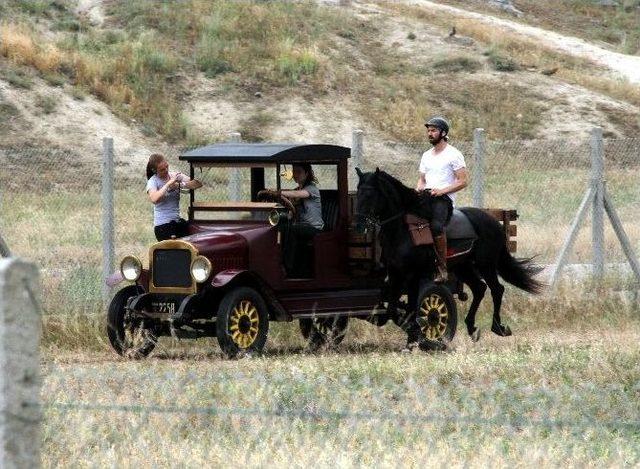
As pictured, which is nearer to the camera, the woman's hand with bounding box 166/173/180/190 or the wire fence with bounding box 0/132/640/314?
the woman's hand with bounding box 166/173/180/190

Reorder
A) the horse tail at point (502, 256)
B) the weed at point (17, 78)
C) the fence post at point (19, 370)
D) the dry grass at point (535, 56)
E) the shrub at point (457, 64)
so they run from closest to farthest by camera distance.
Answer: the fence post at point (19, 370) < the horse tail at point (502, 256) < the weed at point (17, 78) < the dry grass at point (535, 56) < the shrub at point (457, 64)

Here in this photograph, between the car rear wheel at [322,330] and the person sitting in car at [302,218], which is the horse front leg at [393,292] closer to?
the car rear wheel at [322,330]

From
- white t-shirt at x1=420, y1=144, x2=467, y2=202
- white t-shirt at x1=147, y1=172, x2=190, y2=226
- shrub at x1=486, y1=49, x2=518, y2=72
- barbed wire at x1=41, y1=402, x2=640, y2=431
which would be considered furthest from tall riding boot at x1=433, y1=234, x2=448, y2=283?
shrub at x1=486, y1=49, x2=518, y2=72

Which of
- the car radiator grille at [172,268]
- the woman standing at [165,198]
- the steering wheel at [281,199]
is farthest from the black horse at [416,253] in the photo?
the woman standing at [165,198]

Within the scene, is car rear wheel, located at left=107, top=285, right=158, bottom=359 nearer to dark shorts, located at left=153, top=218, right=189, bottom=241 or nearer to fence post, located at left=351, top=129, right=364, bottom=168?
dark shorts, located at left=153, top=218, right=189, bottom=241

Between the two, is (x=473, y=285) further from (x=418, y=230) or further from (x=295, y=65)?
(x=295, y=65)

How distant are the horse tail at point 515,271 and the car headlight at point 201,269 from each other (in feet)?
12.2

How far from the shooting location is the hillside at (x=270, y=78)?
39812mm

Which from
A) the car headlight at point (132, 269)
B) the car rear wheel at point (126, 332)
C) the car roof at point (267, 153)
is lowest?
the car rear wheel at point (126, 332)

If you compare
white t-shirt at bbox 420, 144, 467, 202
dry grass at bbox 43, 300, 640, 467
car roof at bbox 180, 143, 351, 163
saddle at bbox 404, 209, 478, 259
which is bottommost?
dry grass at bbox 43, 300, 640, 467

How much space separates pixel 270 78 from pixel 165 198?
30.4 m

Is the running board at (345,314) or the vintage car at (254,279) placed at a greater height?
the vintage car at (254,279)

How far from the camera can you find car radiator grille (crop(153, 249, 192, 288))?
14.2 m

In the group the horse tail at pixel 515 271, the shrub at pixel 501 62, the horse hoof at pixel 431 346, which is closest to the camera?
the horse hoof at pixel 431 346
